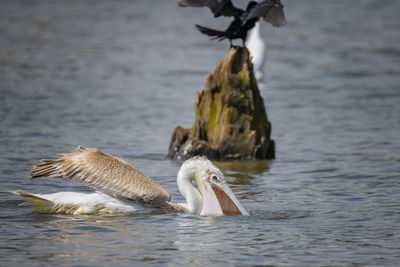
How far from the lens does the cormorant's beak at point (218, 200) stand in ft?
23.9

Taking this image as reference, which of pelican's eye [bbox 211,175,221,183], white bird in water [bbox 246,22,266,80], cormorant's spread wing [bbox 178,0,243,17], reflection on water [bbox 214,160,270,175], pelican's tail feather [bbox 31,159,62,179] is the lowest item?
reflection on water [bbox 214,160,270,175]

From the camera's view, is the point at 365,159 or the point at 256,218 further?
the point at 365,159

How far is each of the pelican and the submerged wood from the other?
8.77 feet

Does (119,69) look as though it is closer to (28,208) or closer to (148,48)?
(148,48)

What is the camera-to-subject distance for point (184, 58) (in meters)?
21.7

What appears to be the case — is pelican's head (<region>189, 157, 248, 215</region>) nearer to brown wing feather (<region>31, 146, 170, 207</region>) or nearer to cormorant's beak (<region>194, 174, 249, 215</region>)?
cormorant's beak (<region>194, 174, 249, 215</region>)

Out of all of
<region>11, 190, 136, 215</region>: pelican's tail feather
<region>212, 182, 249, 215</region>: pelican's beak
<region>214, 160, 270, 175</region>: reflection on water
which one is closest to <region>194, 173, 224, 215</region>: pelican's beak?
<region>212, 182, 249, 215</region>: pelican's beak

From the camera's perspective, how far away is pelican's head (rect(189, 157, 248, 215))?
7309 millimetres

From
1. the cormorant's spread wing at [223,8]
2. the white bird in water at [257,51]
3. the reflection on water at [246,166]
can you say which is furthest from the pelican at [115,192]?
the white bird in water at [257,51]

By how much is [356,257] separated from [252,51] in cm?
1137

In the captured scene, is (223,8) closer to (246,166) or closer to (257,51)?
(246,166)

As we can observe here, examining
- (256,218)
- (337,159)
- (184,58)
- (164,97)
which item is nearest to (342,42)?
(184,58)

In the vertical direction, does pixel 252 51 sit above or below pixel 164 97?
above

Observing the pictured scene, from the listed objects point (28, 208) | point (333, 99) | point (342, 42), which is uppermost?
point (342, 42)
